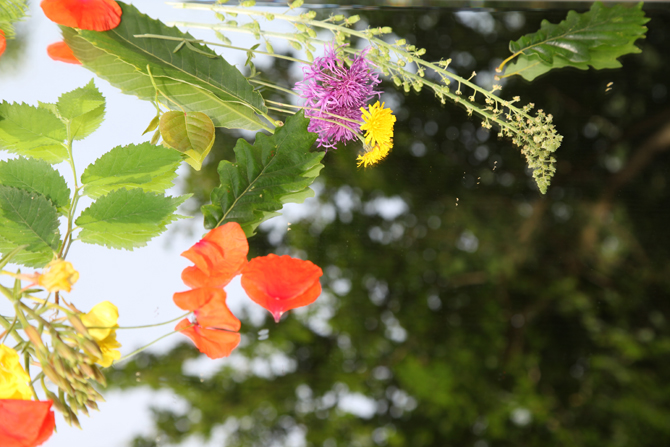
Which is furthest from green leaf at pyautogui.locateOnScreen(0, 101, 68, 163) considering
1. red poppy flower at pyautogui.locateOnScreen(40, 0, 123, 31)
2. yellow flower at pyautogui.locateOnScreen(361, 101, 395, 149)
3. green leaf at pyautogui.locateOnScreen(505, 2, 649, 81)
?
green leaf at pyautogui.locateOnScreen(505, 2, 649, 81)

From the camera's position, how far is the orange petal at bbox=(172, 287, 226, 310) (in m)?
0.42

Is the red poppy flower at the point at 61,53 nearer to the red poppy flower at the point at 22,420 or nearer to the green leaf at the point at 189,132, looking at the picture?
the green leaf at the point at 189,132

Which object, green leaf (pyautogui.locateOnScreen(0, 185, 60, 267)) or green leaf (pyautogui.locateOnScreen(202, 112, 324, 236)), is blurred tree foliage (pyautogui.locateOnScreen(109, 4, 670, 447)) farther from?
green leaf (pyautogui.locateOnScreen(0, 185, 60, 267))

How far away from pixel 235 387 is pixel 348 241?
26cm

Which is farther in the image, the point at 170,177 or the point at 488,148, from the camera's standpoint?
the point at 488,148

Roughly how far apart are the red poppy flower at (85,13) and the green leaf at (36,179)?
17 cm

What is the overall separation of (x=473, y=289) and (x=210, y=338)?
0.39m

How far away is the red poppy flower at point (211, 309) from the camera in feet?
1.38

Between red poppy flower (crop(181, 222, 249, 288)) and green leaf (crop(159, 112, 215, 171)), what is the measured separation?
0.39ft

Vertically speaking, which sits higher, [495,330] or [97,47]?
[97,47]

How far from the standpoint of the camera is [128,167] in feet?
1.48

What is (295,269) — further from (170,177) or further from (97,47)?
(97,47)

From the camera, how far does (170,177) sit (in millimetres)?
491

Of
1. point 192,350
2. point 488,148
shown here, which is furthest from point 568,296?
point 192,350
